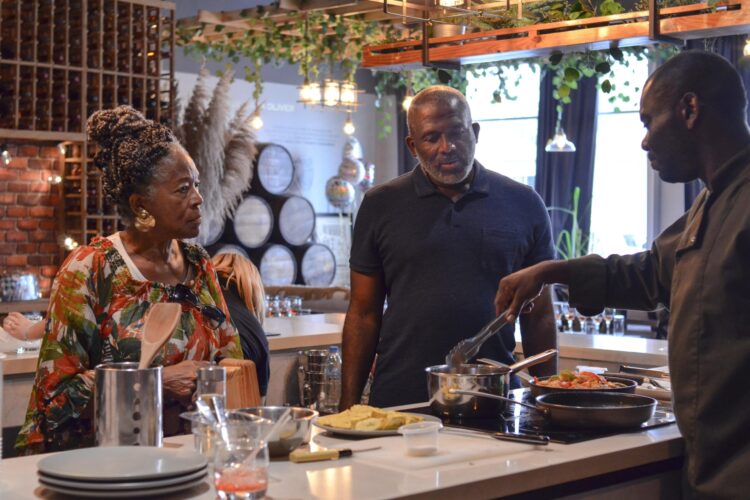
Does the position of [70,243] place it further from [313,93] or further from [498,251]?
[498,251]

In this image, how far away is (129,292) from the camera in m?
2.83

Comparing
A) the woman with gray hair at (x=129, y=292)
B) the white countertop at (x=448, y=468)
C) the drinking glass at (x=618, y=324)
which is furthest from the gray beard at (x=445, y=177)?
the drinking glass at (x=618, y=324)

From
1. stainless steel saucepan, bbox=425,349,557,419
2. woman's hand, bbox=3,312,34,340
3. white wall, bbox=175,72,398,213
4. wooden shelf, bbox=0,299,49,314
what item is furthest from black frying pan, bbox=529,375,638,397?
white wall, bbox=175,72,398,213

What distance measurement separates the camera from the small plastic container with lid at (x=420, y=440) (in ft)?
7.41

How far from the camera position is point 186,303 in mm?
2912

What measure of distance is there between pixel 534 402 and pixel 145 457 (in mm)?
1330

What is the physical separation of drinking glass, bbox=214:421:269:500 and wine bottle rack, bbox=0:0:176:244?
5988mm

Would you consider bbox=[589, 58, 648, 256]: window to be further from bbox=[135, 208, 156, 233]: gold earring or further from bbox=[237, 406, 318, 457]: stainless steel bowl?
bbox=[237, 406, 318, 457]: stainless steel bowl

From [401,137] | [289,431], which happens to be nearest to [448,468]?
[289,431]

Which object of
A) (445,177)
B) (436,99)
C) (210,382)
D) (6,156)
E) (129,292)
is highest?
(436,99)

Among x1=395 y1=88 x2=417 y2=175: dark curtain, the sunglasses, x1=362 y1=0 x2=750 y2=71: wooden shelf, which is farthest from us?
x1=395 y1=88 x2=417 y2=175: dark curtain

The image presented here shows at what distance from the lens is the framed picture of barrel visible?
12.5m

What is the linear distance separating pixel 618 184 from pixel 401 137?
2.86 m

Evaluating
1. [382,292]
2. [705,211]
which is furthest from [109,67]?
[705,211]
